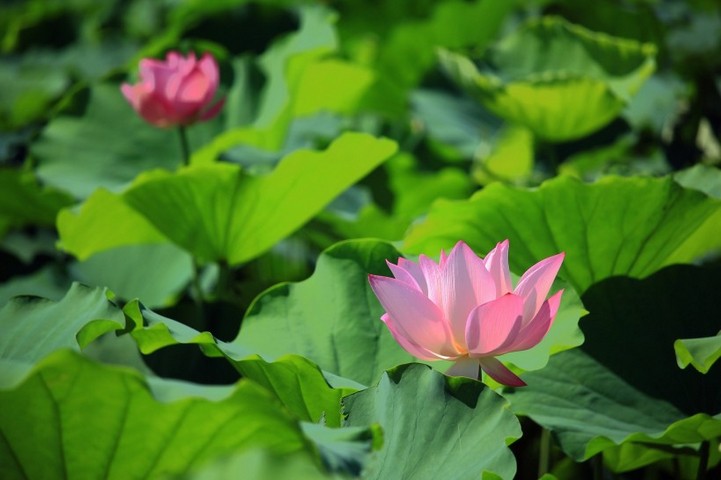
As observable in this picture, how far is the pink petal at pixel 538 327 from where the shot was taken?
2.83 ft

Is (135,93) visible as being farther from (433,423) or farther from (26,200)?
(433,423)

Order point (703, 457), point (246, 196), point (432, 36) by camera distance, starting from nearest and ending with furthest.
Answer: point (703, 457) < point (246, 196) < point (432, 36)

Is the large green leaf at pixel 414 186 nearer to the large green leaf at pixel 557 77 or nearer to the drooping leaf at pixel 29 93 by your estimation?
the large green leaf at pixel 557 77

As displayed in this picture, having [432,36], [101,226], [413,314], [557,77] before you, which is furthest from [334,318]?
[432,36]

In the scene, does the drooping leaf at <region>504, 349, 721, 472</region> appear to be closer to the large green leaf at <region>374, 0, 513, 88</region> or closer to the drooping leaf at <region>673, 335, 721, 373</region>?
the drooping leaf at <region>673, 335, 721, 373</region>

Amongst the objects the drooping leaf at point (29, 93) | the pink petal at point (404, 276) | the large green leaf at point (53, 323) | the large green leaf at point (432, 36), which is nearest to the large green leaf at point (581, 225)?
the pink petal at point (404, 276)

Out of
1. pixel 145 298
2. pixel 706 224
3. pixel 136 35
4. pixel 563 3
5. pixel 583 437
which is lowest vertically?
pixel 136 35

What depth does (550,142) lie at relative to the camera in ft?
6.12

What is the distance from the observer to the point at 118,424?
2.50 feet

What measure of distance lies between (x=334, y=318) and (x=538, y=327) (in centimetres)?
33

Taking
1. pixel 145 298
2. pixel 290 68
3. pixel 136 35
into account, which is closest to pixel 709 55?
pixel 290 68

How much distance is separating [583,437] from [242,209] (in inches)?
23.6

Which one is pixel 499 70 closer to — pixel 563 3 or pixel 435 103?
pixel 435 103

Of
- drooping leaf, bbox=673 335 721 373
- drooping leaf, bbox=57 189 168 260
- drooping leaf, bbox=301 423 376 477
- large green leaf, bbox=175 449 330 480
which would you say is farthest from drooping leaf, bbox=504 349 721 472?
drooping leaf, bbox=57 189 168 260
